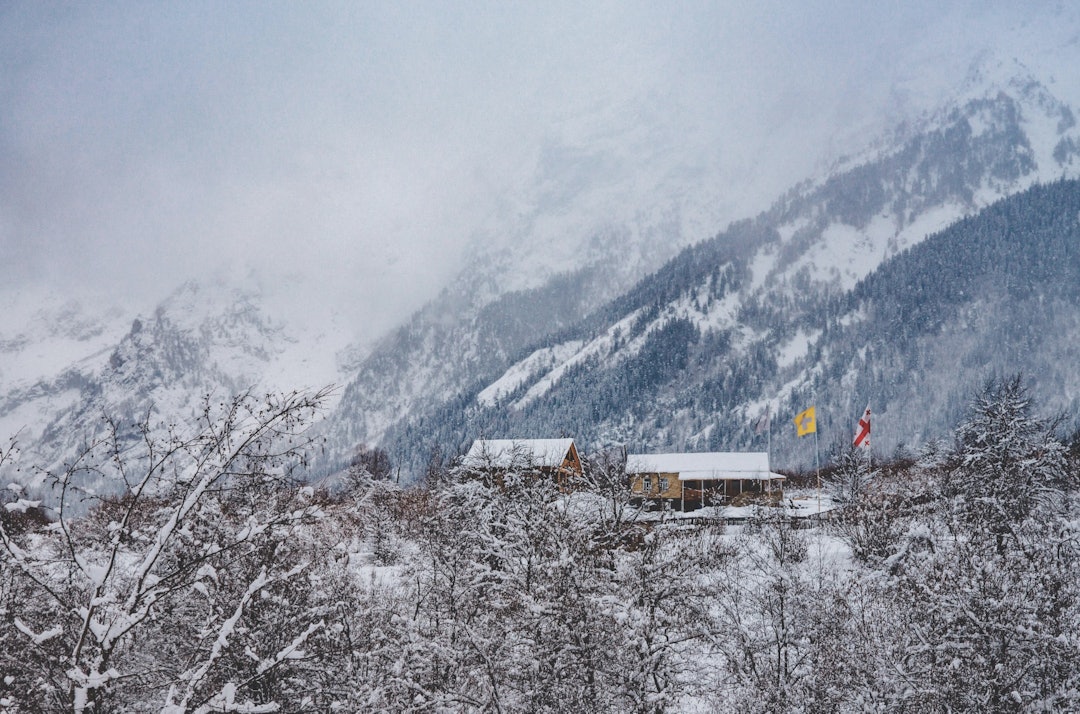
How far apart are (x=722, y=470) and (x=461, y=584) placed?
199 ft

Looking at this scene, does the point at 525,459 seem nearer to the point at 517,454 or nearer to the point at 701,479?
the point at 517,454

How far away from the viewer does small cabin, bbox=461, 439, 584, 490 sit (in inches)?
1914

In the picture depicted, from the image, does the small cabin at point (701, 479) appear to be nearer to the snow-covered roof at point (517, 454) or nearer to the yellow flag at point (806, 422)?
the snow-covered roof at point (517, 454)

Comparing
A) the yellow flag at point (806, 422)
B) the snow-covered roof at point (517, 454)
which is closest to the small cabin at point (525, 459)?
the snow-covered roof at point (517, 454)

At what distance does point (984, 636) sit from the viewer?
55.4ft

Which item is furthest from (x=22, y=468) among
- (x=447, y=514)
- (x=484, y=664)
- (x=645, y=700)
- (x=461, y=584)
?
(x=447, y=514)

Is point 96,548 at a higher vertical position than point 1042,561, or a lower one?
higher

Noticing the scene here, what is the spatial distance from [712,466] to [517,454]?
39.8 m

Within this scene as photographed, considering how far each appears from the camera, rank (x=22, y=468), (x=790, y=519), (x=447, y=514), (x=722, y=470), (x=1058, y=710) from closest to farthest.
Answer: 1. (x=22, y=468)
2. (x=1058, y=710)
3. (x=447, y=514)
4. (x=790, y=519)
5. (x=722, y=470)

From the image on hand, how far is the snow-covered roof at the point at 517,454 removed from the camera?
49697 millimetres

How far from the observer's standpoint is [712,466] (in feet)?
267

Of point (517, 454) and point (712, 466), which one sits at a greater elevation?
point (712, 466)

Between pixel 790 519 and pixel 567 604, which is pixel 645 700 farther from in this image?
pixel 790 519

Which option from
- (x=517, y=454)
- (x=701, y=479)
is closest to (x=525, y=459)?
(x=517, y=454)
